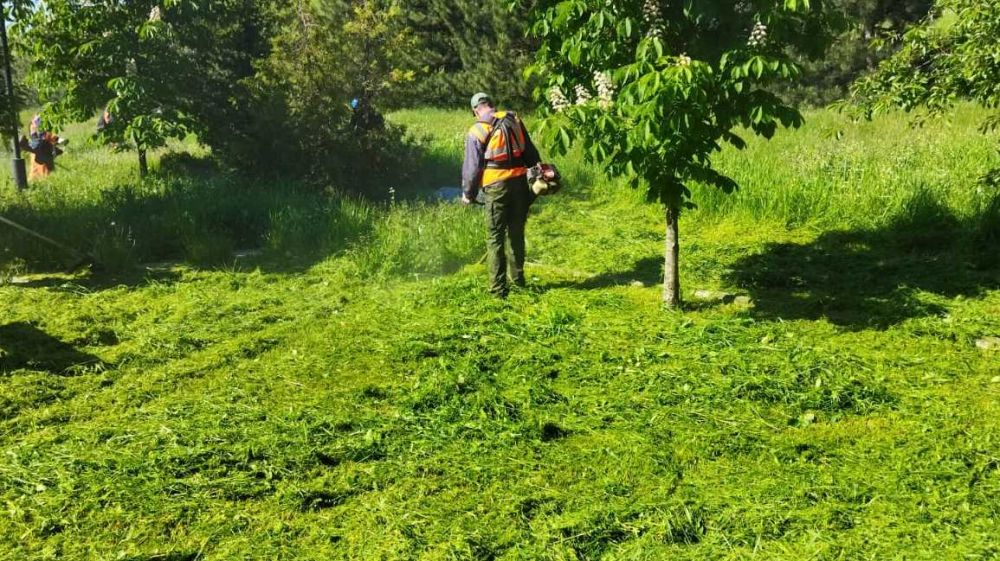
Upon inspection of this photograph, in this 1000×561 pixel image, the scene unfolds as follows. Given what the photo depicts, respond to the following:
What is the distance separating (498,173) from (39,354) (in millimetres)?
4120

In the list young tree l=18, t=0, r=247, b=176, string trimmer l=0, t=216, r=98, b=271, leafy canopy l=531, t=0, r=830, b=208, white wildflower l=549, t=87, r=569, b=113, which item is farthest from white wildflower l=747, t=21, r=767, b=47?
young tree l=18, t=0, r=247, b=176

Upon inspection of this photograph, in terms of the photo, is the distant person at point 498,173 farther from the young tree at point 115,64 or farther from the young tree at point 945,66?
the young tree at point 115,64

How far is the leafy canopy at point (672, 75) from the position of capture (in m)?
5.62

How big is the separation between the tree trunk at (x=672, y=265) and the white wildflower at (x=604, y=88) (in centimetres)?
115

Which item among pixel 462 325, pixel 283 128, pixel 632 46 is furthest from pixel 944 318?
pixel 283 128

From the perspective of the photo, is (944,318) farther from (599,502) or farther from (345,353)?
(345,353)

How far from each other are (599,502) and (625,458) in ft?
1.60

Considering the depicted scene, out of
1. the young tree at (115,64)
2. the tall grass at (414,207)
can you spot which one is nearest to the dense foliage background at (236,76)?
the young tree at (115,64)

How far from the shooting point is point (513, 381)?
18.4ft

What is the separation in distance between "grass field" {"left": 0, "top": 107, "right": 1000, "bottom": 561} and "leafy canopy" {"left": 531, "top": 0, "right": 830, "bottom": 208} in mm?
1495

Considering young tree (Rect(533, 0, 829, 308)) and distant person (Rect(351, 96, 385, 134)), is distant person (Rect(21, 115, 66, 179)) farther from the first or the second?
A: young tree (Rect(533, 0, 829, 308))

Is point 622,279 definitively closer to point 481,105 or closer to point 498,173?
point 498,173

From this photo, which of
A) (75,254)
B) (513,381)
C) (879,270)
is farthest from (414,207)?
(879,270)

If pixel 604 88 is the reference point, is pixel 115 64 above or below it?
above
